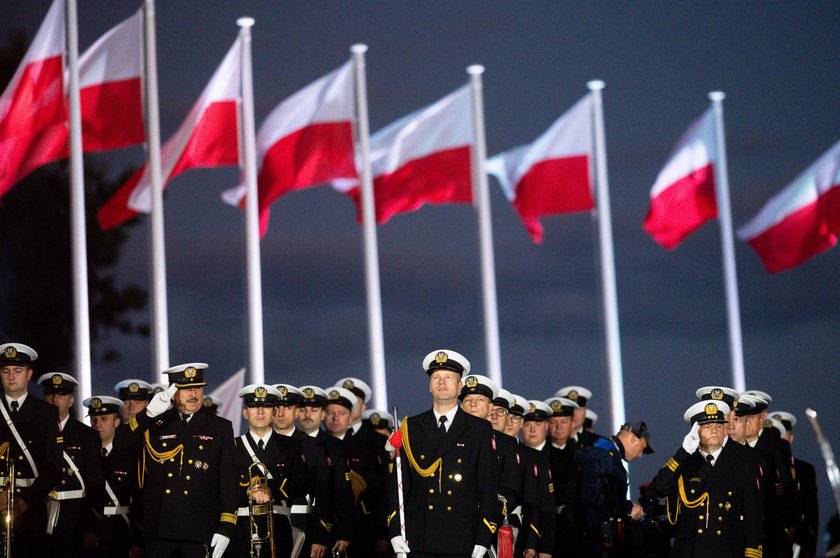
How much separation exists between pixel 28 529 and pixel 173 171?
8.37 m

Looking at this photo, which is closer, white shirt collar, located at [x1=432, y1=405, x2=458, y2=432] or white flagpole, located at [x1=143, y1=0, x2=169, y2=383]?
white shirt collar, located at [x1=432, y1=405, x2=458, y2=432]

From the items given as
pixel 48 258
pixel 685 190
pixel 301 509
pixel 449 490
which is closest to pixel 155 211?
pixel 301 509

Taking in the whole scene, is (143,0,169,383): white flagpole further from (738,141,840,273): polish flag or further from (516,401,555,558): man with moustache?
(738,141,840,273): polish flag

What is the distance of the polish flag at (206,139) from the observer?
19.5 m

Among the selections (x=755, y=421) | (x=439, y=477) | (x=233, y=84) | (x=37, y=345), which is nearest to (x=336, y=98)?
(x=233, y=84)

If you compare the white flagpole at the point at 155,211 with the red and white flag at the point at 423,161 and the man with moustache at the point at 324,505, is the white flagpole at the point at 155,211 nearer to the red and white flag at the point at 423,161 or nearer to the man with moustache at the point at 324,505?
the red and white flag at the point at 423,161

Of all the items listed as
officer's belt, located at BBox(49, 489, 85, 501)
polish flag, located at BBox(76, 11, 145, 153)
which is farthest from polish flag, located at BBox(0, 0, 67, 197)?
officer's belt, located at BBox(49, 489, 85, 501)

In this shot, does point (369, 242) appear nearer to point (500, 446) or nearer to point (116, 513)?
point (116, 513)

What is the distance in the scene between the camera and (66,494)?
12.9 m

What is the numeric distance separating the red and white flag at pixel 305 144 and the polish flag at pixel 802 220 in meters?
7.19

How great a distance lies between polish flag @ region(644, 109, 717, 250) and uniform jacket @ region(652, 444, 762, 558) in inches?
467

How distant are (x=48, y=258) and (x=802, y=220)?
18.6m

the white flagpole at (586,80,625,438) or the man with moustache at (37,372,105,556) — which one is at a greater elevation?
the white flagpole at (586,80,625,438)

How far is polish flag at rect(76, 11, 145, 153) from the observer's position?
19125 millimetres
